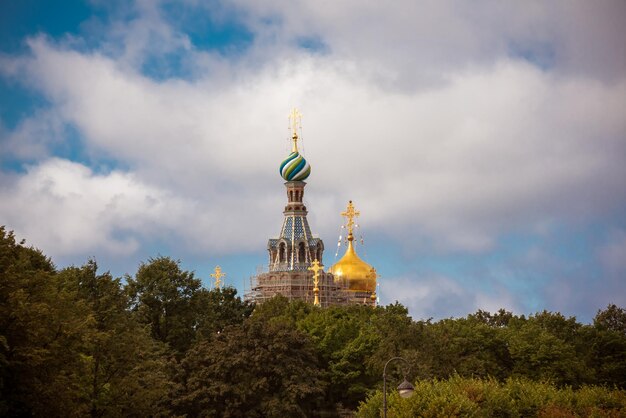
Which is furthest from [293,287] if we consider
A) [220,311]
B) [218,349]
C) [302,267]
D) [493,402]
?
[493,402]

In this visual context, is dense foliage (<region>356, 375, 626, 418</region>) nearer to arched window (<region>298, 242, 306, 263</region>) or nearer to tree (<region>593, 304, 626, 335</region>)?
tree (<region>593, 304, 626, 335</region>)

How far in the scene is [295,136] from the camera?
445 feet

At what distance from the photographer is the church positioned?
12669 cm

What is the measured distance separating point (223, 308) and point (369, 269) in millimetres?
47002

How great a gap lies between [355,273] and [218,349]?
2453 inches

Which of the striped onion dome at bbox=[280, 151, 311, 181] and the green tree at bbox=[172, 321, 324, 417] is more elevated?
the striped onion dome at bbox=[280, 151, 311, 181]

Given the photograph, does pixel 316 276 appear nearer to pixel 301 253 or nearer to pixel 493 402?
pixel 301 253

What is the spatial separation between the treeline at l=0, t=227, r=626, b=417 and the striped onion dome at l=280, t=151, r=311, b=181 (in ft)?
114

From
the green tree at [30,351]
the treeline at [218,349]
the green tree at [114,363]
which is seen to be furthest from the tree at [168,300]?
the green tree at [30,351]

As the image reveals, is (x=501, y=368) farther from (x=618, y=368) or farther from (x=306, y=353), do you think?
(x=306, y=353)

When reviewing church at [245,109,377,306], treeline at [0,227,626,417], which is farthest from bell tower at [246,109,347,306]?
treeline at [0,227,626,417]

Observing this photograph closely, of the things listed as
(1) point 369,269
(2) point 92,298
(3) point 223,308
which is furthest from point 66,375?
(1) point 369,269

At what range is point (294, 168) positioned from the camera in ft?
438

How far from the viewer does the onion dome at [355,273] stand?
438 ft
